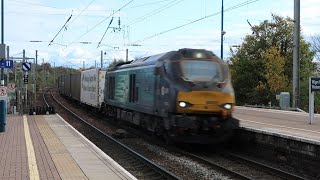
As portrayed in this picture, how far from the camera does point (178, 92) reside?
47.0 feet

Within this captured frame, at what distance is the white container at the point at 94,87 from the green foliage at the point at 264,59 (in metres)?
25.8

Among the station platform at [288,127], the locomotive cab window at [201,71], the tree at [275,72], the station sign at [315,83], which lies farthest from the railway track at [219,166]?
the tree at [275,72]

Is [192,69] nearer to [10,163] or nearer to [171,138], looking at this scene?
[171,138]

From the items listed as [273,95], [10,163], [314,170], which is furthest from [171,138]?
[273,95]

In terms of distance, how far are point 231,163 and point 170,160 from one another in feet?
5.85

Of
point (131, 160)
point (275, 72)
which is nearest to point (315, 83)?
point (131, 160)

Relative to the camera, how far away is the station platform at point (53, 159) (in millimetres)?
9562

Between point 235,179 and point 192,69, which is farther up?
point 192,69

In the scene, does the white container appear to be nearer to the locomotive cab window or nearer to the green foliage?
the locomotive cab window

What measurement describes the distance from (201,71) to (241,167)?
356cm

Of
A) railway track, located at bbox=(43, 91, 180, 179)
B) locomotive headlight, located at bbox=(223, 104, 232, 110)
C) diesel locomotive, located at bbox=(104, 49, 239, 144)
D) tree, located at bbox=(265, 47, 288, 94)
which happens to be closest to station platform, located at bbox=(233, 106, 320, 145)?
locomotive headlight, located at bbox=(223, 104, 232, 110)

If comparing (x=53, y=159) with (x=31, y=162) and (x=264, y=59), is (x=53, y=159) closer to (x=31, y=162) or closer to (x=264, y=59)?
(x=31, y=162)

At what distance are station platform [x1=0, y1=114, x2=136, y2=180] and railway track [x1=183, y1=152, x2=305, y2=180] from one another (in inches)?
115

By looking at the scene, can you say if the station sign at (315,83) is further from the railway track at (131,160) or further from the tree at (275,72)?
the tree at (275,72)
